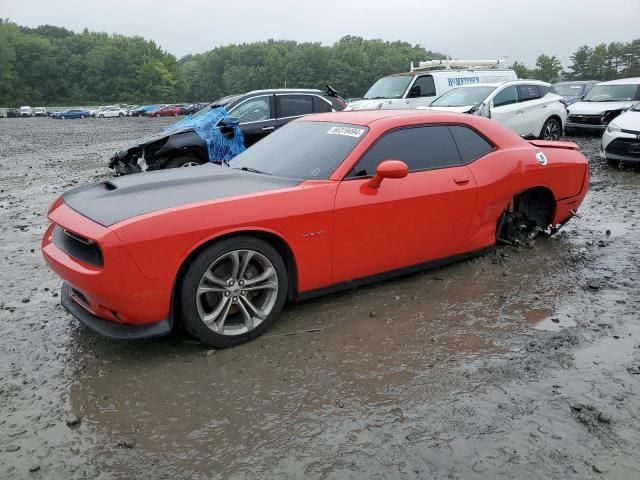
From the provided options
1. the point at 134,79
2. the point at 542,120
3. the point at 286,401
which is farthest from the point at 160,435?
the point at 134,79

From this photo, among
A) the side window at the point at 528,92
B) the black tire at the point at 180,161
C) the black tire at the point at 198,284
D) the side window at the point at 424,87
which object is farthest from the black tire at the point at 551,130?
the black tire at the point at 198,284

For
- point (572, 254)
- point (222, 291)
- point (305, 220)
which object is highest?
point (305, 220)

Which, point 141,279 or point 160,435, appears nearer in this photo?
point 160,435

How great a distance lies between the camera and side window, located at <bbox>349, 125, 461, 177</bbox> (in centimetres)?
407

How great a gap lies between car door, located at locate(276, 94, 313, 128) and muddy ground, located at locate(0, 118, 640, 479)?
576 cm

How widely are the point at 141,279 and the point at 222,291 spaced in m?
0.53

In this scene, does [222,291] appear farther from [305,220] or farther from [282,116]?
[282,116]

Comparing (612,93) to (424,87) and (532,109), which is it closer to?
(532,109)

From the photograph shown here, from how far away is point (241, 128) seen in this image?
9336 millimetres

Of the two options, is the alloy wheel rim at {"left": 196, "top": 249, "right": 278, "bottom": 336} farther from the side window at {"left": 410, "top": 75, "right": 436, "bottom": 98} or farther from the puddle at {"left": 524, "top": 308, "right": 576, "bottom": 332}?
the side window at {"left": 410, "top": 75, "right": 436, "bottom": 98}

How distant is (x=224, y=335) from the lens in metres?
3.48

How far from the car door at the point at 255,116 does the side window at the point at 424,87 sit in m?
5.69

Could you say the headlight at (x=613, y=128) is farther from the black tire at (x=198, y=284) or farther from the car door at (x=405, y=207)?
the black tire at (x=198, y=284)

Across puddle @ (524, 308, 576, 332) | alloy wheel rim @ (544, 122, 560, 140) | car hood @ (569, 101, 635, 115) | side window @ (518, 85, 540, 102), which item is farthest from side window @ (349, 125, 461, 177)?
car hood @ (569, 101, 635, 115)
